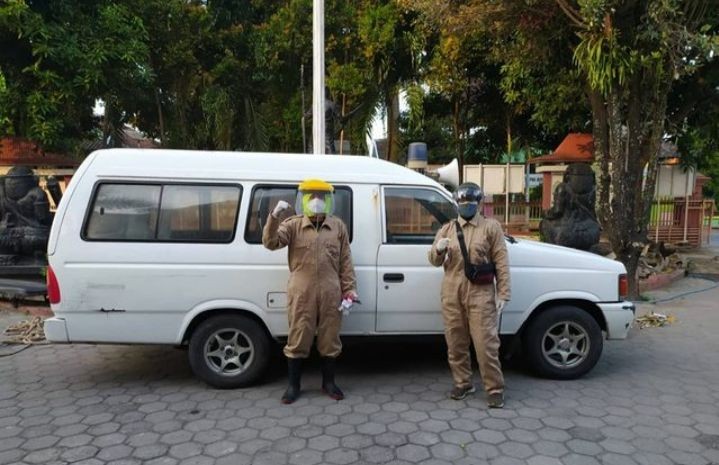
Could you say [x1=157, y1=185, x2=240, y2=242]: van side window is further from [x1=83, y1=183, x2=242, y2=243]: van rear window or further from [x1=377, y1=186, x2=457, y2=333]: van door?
[x1=377, y1=186, x2=457, y2=333]: van door

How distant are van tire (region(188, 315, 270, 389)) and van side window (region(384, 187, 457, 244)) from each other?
1.40m

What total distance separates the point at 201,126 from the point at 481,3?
30.3ft

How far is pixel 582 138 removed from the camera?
48.7 ft

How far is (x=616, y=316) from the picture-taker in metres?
4.76

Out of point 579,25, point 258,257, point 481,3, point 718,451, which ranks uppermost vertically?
point 481,3

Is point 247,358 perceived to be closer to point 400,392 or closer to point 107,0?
point 400,392

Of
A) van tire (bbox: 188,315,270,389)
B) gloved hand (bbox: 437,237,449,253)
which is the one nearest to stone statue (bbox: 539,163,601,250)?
gloved hand (bbox: 437,237,449,253)

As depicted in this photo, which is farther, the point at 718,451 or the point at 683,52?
the point at 683,52

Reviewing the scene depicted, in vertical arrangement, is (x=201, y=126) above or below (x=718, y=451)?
above

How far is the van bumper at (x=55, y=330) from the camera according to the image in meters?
4.27

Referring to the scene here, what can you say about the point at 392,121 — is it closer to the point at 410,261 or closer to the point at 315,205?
the point at 410,261

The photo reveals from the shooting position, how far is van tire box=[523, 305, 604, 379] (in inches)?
186

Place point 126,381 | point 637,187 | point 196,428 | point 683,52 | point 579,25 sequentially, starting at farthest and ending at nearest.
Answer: point 637,187 → point 579,25 → point 683,52 → point 126,381 → point 196,428

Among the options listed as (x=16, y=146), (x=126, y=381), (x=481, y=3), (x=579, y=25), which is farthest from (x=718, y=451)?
(x=16, y=146)
